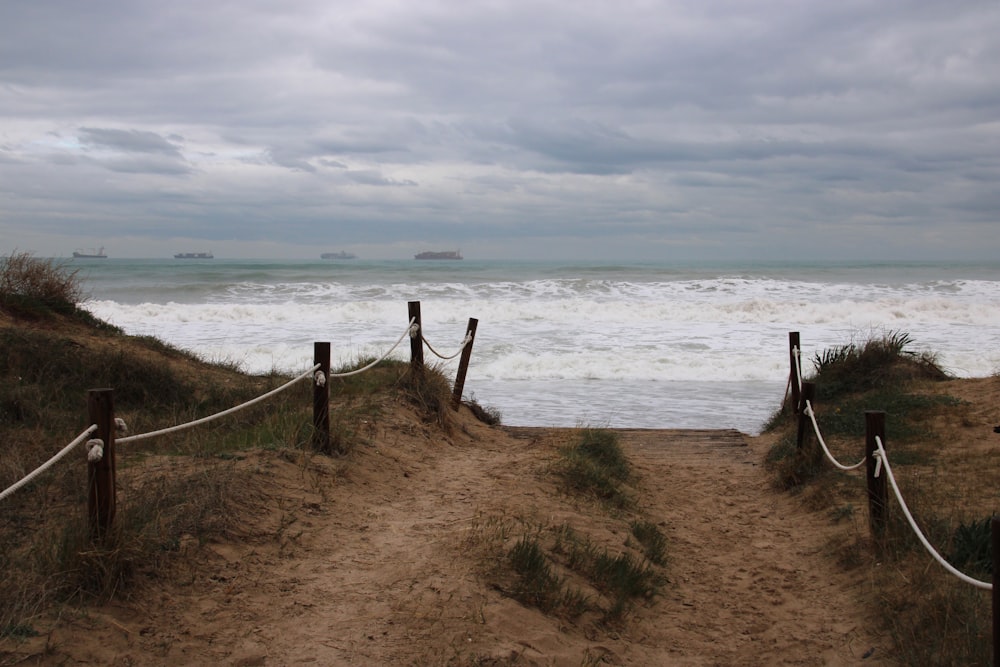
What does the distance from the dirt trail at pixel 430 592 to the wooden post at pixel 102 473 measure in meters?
0.43

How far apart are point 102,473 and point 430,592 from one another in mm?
1848

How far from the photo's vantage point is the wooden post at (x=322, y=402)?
6.79 meters

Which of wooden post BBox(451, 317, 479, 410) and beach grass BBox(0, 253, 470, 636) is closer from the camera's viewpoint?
beach grass BBox(0, 253, 470, 636)

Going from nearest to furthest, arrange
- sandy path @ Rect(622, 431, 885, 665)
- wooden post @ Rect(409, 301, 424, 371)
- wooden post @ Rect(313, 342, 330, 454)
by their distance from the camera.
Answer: sandy path @ Rect(622, 431, 885, 665) → wooden post @ Rect(313, 342, 330, 454) → wooden post @ Rect(409, 301, 424, 371)

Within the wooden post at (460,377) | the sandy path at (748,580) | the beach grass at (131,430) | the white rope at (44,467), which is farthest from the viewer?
the wooden post at (460,377)

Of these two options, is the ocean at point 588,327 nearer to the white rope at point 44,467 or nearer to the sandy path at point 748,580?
the sandy path at point 748,580

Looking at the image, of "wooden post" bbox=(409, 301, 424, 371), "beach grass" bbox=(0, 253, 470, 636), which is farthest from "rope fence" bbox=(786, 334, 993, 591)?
"wooden post" bbox=(409, 301, 424, 371)

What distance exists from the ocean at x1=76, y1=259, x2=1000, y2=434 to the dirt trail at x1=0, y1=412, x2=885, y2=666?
4.97 m

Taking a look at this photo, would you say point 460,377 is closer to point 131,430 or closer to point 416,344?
point 416,344

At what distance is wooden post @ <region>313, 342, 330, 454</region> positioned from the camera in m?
6.79

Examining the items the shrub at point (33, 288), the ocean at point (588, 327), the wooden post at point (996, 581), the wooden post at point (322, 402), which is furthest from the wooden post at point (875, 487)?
the shrub at point (33, 288)

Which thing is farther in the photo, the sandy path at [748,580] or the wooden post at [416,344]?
the wooden post at [416,344]

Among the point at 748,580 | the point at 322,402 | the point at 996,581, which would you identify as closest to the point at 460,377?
the point at 322,402

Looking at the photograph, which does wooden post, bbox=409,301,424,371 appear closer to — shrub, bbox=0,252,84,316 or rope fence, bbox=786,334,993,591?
rope fence, bbox=786,334,993,591
